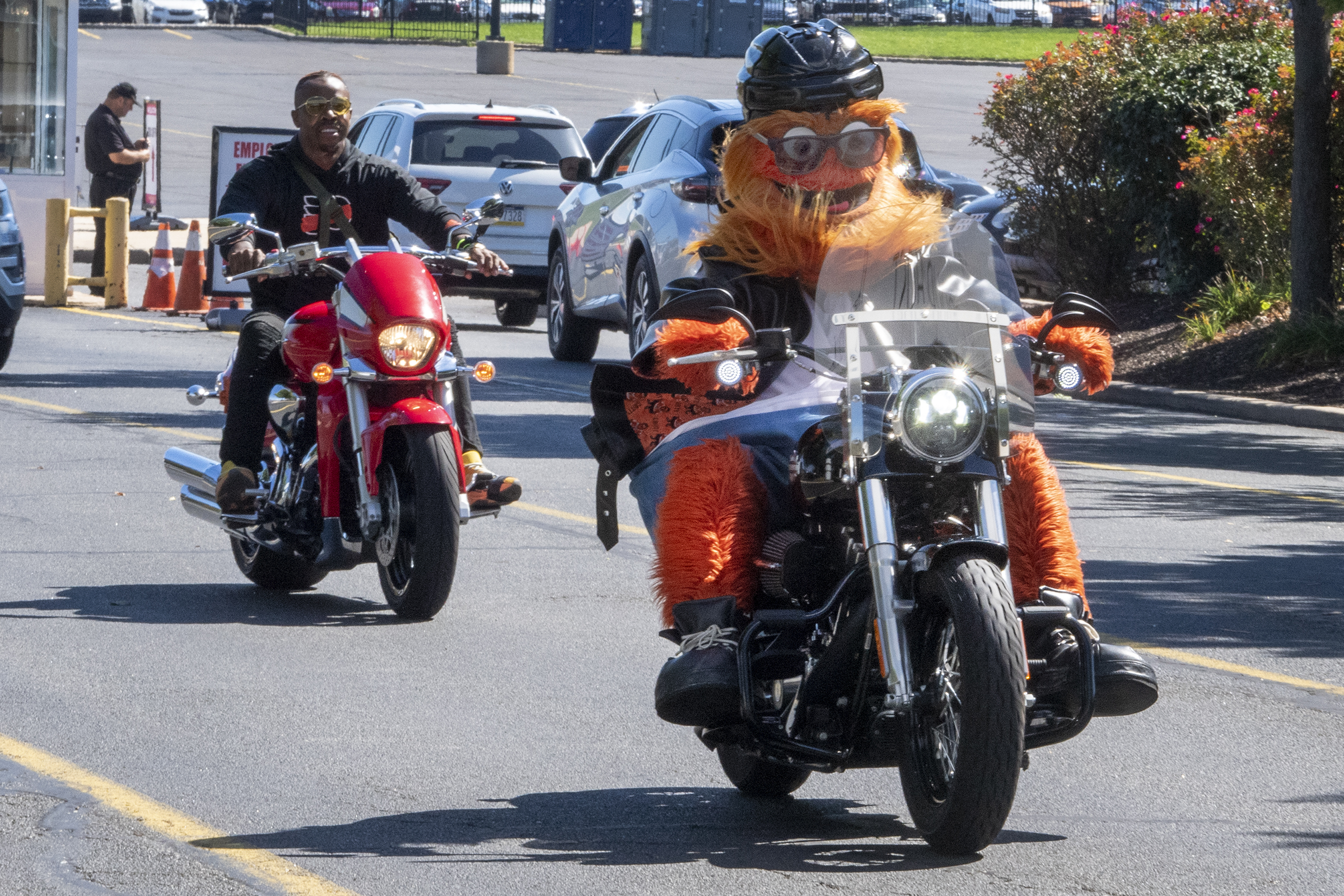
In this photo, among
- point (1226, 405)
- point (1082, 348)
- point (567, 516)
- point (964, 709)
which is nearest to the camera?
point (964, 709)

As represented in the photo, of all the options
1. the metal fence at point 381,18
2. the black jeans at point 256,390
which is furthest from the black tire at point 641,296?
the metal fence at point 381,18

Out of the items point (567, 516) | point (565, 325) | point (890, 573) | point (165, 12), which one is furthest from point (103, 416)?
point (165, 12)

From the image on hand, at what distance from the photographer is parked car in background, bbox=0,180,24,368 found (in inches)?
537

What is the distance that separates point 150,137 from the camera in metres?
28.7

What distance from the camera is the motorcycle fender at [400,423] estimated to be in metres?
6.97

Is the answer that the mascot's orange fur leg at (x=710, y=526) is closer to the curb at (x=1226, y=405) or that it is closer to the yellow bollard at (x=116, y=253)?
the curb at (x=1226, y=405)

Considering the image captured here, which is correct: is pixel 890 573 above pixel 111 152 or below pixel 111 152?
below

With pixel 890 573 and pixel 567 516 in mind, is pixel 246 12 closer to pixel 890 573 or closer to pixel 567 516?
pixel 567 516

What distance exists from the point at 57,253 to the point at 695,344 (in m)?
15.5

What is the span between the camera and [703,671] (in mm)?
4559

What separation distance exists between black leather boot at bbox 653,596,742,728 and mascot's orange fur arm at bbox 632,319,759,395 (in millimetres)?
492

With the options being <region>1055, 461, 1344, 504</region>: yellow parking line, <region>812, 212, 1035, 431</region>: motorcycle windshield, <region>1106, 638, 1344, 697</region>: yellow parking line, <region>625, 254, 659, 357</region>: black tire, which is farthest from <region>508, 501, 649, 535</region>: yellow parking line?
<region>812, 212, 1035, 431</region>: motorcycle windshield

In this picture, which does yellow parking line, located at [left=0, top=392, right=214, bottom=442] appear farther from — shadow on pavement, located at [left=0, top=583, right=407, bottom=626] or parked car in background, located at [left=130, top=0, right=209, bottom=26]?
parked car in background, located at [left=130, top=0, right=209, bottom=26]

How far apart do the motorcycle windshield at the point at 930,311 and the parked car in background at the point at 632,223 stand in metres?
6.64
